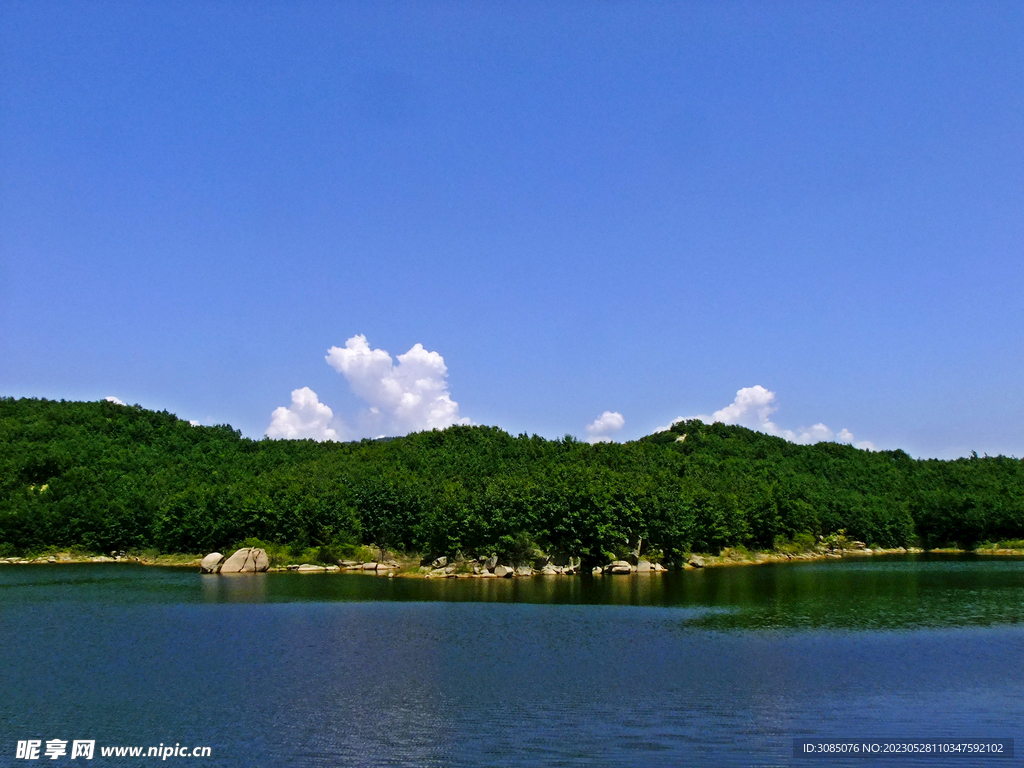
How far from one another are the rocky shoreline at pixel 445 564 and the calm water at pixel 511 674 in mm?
15667

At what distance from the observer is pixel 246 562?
73.6m

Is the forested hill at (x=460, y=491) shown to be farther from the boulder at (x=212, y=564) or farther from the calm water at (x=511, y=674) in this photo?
the calm water at (x=511, y=674)

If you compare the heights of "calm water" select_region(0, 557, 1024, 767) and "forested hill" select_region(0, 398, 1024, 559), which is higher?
"forested hill" select_region(0, 398, 1024, 559)

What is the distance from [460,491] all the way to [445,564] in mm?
8450

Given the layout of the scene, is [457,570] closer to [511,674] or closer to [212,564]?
[212,564]

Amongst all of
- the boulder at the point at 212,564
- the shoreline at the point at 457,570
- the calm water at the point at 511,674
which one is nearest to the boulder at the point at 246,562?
the boulder at the point at 212,564

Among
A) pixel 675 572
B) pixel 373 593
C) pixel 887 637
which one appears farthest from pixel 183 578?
pixel 887 637

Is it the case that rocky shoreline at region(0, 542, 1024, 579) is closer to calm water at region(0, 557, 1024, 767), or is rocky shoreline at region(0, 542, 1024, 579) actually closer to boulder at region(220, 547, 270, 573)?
boulder at region(220, 547, 270, 573)

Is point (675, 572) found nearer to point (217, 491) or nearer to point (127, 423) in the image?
point (217, 491)

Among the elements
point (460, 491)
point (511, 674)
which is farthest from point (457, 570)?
point (511, 674)

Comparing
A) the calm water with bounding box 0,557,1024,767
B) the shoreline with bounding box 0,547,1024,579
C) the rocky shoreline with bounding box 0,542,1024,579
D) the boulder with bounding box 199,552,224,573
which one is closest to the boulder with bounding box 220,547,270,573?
the rocky shoreline with bounding box 0,542,1024,579

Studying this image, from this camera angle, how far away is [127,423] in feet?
408

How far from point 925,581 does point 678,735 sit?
155ft

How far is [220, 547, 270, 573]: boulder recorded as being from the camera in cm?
7269
